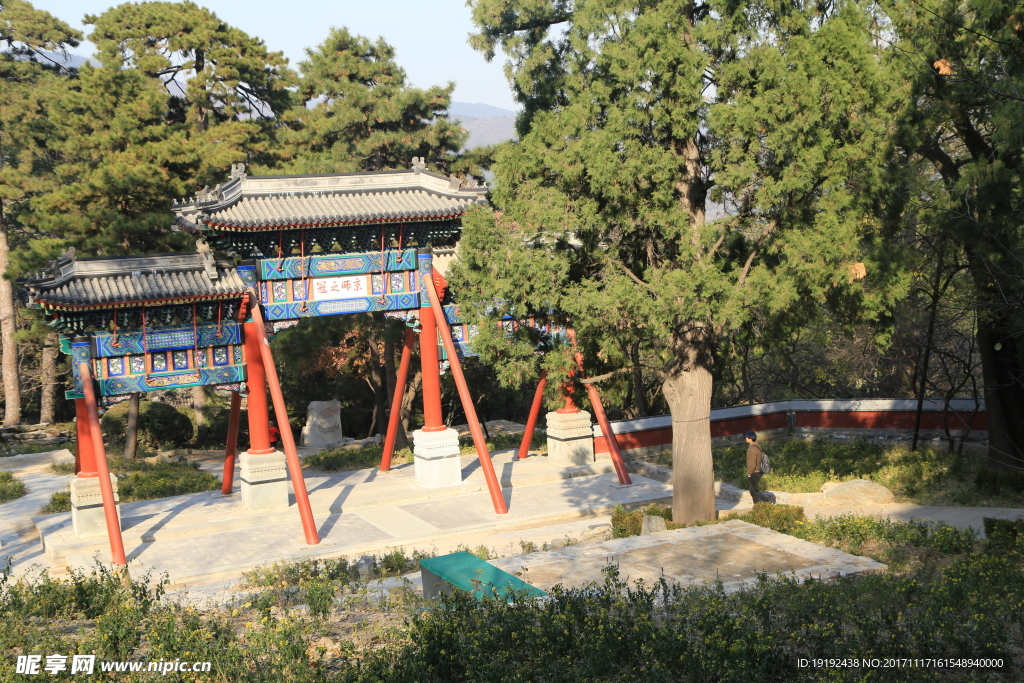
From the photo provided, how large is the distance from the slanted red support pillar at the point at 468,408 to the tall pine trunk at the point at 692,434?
3.46 metres

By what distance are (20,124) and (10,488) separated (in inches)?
547

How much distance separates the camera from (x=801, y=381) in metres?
27.5

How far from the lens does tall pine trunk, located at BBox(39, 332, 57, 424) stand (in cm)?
2869

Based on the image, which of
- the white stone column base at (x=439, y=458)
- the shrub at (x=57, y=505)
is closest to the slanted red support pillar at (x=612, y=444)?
the white stone column base at (x=439, y=458)

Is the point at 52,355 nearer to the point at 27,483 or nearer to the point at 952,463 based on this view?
the point at 27,483

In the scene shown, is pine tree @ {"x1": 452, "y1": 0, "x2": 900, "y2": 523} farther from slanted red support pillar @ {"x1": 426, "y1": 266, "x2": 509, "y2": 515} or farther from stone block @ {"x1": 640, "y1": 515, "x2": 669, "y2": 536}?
slanted red support pillar @ {"x1": 426, "y1": 266, "x2": 509, "y2": 515}

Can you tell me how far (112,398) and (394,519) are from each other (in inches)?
197

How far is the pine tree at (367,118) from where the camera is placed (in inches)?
1018

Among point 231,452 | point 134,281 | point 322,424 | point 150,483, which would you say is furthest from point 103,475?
point 322,424

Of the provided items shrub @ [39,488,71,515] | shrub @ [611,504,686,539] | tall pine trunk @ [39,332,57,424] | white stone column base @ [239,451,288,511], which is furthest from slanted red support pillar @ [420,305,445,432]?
tall pine trunk @ [39,332,57,424]

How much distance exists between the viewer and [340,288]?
16.8 meters

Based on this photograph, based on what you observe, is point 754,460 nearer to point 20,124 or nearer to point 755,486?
point 755,486

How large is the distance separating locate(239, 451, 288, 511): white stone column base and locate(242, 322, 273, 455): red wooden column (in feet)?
0.72

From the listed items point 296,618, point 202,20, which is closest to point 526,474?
point 296,618
